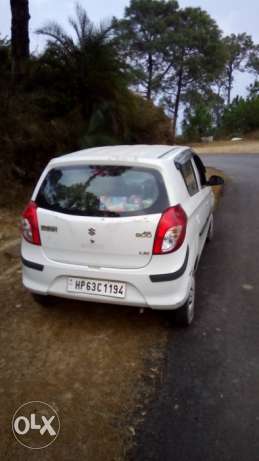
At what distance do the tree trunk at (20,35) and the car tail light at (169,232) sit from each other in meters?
6.31

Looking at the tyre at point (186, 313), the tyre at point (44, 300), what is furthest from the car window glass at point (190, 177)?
the tyre at point (44, 300)

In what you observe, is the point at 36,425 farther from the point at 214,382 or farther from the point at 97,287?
the point at 214,382

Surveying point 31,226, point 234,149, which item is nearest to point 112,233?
point 31,226

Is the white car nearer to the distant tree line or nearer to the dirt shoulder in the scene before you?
the distant tree line

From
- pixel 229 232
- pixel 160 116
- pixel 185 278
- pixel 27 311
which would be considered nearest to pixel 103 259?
pixel 185 278

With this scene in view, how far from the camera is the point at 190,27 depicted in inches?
1449

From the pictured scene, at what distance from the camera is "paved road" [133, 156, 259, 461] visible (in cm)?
228

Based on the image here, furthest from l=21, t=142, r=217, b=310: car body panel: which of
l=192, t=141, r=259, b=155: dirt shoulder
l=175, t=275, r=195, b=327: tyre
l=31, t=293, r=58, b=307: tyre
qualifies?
l=192, t=141, r=259, b=155: dirt shoulder

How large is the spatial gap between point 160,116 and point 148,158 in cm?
890

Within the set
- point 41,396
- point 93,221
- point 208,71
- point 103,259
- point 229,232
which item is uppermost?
point 208,71

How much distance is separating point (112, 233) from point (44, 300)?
4.03ft

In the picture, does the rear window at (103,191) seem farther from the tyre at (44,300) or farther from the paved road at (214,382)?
the paved road at (214,382)

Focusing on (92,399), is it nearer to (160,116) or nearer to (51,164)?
(51,164)

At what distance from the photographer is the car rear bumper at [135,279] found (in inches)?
119
